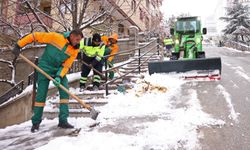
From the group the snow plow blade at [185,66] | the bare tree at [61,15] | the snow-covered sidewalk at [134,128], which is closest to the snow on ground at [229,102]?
the snow-covered sidewalk at [134,128]

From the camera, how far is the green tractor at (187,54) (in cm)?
964

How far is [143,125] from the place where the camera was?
4.95m

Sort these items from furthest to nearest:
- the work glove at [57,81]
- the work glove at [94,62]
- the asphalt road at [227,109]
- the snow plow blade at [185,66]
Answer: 1. the snow plow blade at [185,66]
2. the work glove at [94,62]
3. the work glove at [57,81]
4. the asphalt road at [227,109]

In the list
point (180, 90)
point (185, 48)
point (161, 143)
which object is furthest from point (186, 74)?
point (161, 143)

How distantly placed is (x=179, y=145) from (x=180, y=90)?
13.6ft

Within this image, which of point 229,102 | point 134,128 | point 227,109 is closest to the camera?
point 134,128

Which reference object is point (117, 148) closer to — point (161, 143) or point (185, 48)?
point (161, 143)

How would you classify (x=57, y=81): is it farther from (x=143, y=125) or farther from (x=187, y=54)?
(x=187, y=54)

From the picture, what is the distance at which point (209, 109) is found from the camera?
18.8 ft

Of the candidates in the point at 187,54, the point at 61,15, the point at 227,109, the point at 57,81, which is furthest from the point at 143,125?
the point at 187,54

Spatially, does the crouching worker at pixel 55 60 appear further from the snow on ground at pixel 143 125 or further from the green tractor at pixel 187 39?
the green tractor at pixel 187 39

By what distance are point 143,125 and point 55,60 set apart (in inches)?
78.4

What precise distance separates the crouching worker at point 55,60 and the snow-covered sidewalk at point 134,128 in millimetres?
350

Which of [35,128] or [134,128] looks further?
[35,128]
